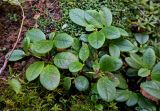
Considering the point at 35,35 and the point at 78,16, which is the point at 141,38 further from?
the point at 35,35

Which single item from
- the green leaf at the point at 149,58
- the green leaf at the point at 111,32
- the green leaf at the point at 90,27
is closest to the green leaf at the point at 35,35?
the green leaf at the point at 90,27

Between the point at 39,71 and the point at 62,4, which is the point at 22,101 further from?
the point at 62,4

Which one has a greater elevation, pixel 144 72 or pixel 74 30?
pixel 74 30

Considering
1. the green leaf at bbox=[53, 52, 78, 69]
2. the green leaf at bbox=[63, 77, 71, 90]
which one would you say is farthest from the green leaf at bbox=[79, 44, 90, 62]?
the green leaf at bbox=[63, 77, 71, 90]

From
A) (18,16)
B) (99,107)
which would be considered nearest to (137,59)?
(99,107)

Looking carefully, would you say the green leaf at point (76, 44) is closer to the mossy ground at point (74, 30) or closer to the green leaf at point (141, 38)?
the mossy ground at point (74, 30)

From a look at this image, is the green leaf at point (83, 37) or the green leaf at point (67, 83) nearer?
the green leaf at point (67, 83)

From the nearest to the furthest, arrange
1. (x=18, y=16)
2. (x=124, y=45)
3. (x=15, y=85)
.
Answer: (x=15, y=85), (x=124, y=45), (x=18, y=16)

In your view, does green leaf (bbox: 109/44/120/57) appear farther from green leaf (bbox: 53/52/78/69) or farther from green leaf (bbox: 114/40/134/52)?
green leaf (bbox: 53/52/78/69)
